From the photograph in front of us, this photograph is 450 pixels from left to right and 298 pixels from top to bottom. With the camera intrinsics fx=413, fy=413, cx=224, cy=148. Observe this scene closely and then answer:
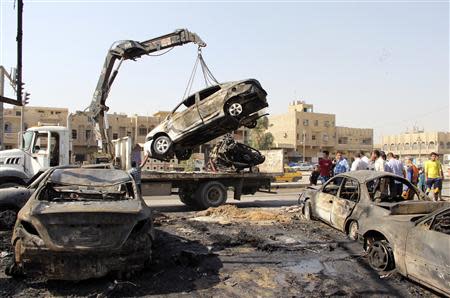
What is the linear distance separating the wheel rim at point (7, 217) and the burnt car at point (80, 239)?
8.55 feet

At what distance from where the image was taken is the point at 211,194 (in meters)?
13.0

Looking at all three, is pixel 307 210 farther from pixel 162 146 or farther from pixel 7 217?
pixel 7 217

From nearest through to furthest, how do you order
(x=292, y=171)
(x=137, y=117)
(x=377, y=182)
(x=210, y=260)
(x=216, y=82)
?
(x=210, y=260), (x=377, y=182), (x=216, y=82), (x=292, y=171), (x=137, y=117)

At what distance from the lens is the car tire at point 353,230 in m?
7.07

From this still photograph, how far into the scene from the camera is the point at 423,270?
4.83 meters

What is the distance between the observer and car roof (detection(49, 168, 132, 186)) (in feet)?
20.5

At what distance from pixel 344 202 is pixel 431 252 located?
9.49 ft

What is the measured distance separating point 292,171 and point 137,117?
107 feet

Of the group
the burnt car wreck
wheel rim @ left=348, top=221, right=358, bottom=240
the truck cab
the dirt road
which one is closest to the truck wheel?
the burnt car wreck

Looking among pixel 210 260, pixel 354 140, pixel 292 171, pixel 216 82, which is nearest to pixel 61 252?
pixel 210 260

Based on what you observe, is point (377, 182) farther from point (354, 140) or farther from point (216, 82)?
point (354, 140)

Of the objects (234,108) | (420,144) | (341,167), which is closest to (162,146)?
(234,108)

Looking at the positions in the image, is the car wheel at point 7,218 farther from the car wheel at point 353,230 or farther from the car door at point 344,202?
the car wheel at point 353,230

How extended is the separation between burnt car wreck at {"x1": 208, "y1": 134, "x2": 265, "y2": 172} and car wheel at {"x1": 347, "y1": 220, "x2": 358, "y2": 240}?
649cm
